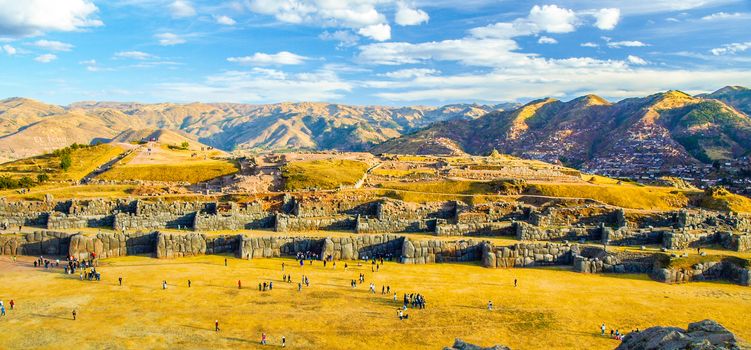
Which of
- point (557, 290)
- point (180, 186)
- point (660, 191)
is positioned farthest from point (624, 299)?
point (180, 186)

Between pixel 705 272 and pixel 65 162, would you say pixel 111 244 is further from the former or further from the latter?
pixel 705 272

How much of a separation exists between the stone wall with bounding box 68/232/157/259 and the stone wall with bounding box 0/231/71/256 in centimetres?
253

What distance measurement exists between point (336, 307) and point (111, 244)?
27946 millimetres

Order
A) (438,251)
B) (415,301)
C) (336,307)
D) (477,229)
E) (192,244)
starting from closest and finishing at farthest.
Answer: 1. (336,307)
2. (415,301)
3. (438,251)
4. (192,244)
5. (477,229)

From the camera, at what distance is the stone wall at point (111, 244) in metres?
48.1

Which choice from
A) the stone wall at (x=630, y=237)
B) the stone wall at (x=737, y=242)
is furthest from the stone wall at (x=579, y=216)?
the stone wall at (x=737, y=242)

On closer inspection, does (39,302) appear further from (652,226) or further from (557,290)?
(652,226)

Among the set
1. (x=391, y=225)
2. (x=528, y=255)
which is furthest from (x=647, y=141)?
(x=391, y=225)

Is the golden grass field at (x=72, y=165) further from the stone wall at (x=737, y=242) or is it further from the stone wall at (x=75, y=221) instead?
the stone wall at (x=737, y=242)

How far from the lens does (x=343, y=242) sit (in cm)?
5072

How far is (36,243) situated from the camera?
164 feet

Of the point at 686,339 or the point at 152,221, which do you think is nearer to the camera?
the point at 686,339

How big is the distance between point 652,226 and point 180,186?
6684cm

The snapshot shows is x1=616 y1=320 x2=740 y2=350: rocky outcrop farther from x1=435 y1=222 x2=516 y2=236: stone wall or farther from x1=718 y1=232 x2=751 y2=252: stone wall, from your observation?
x1=718 y1=232 x2=751 y2=252: stone wall
